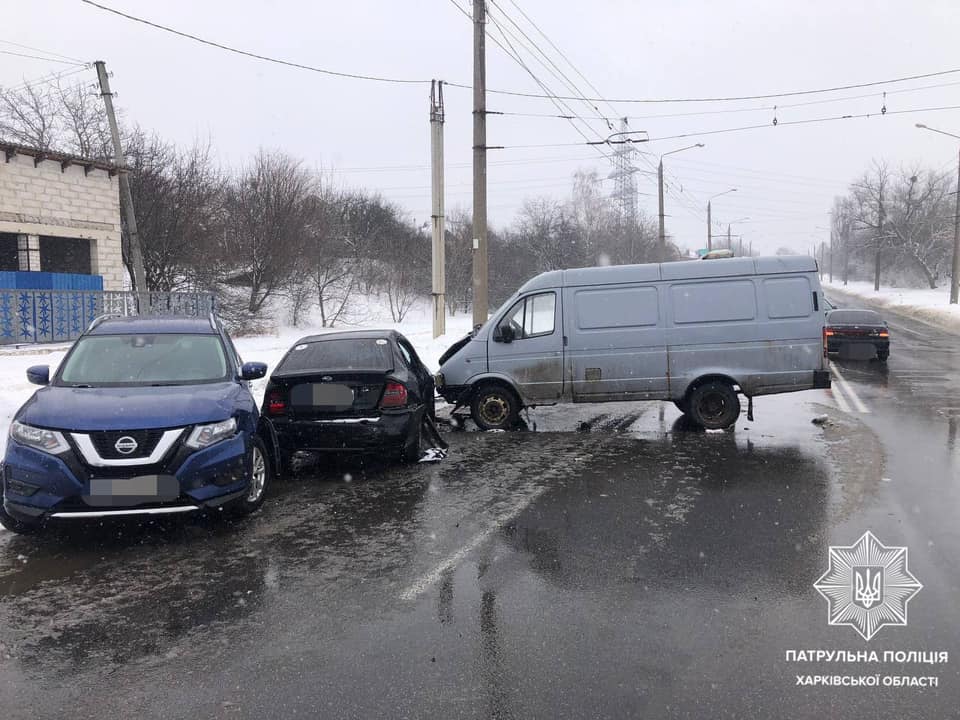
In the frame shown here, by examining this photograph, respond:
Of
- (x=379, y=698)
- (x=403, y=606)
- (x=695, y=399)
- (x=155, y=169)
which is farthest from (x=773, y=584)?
(x=155, y=169)

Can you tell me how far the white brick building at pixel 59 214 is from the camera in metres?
21.6

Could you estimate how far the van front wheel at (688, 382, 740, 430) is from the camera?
32.4 feet

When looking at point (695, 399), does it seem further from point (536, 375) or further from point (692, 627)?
point (692, 627)

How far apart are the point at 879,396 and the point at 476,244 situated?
8.52 m

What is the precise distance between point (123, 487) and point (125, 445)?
0.30 metres

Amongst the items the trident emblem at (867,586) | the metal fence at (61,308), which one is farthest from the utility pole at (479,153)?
the trident emblem at (867,586)

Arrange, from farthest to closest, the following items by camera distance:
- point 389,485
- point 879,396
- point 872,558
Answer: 1. point 879,396
2. point 389,485
3. point 872,558

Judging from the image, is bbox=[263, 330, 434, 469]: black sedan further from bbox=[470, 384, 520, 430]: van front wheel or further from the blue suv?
bbox=[470, 384, 520, 430]: van front wheel

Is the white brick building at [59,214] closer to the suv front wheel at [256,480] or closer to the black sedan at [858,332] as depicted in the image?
the suv front wheel at [256,480]

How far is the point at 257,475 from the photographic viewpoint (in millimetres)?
6426

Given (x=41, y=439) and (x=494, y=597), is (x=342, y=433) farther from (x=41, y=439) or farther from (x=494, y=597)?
(x=494, y=597)

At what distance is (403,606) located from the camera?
14.1ft

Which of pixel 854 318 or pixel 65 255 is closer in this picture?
pixel 854 318

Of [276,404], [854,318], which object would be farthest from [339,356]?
[854,318]
